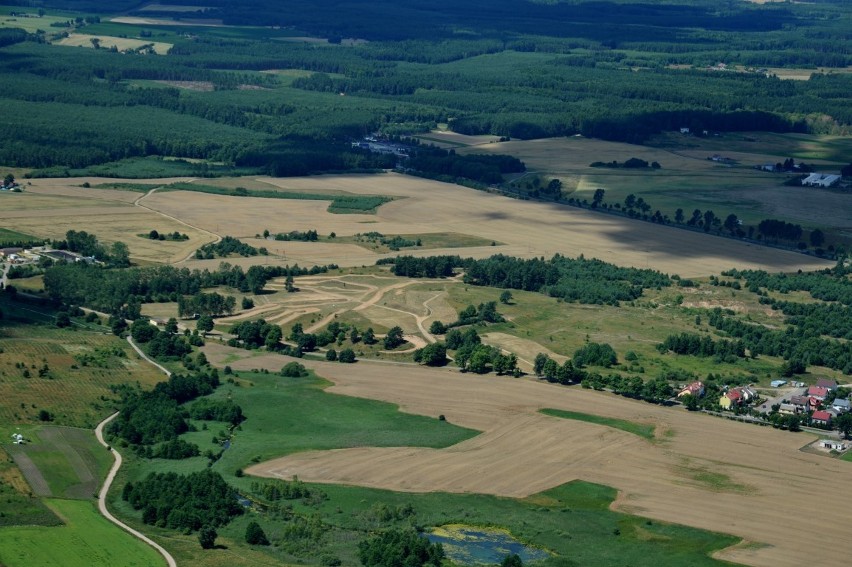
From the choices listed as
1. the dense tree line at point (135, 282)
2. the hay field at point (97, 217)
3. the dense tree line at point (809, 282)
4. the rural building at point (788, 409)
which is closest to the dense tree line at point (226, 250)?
the hay field at point (97, 217)

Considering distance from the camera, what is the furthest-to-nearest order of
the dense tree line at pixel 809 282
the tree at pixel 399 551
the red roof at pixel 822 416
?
the dense tree line at pixel 809 282 < the red roof at pixel 822 416 < the tree at pixel 399 551

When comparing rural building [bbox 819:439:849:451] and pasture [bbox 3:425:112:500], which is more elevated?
rural building [bbox 819:439:849:451]

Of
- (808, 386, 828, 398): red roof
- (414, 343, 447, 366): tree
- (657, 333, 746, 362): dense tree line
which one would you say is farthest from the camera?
(657, 333, 746, 362): dense tree line

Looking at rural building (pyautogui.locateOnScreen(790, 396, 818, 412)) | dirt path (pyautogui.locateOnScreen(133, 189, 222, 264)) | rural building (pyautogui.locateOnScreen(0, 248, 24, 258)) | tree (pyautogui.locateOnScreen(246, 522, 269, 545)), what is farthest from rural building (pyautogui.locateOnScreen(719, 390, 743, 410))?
rural building (pyautogui.locateOnScreen(0, 248, 24, 258))

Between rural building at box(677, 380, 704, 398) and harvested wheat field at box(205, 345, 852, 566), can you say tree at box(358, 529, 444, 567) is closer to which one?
harvested wheat field at box(205, 345, 852, 566)

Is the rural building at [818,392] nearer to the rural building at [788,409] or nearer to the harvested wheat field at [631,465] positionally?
the rural building at [788,409]

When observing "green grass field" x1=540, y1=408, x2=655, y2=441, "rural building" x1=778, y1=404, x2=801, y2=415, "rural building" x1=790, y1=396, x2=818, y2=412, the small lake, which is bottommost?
the small lake

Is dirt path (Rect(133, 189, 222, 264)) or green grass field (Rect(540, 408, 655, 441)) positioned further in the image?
dirt path (Rect(133, 189, 222, 264))
